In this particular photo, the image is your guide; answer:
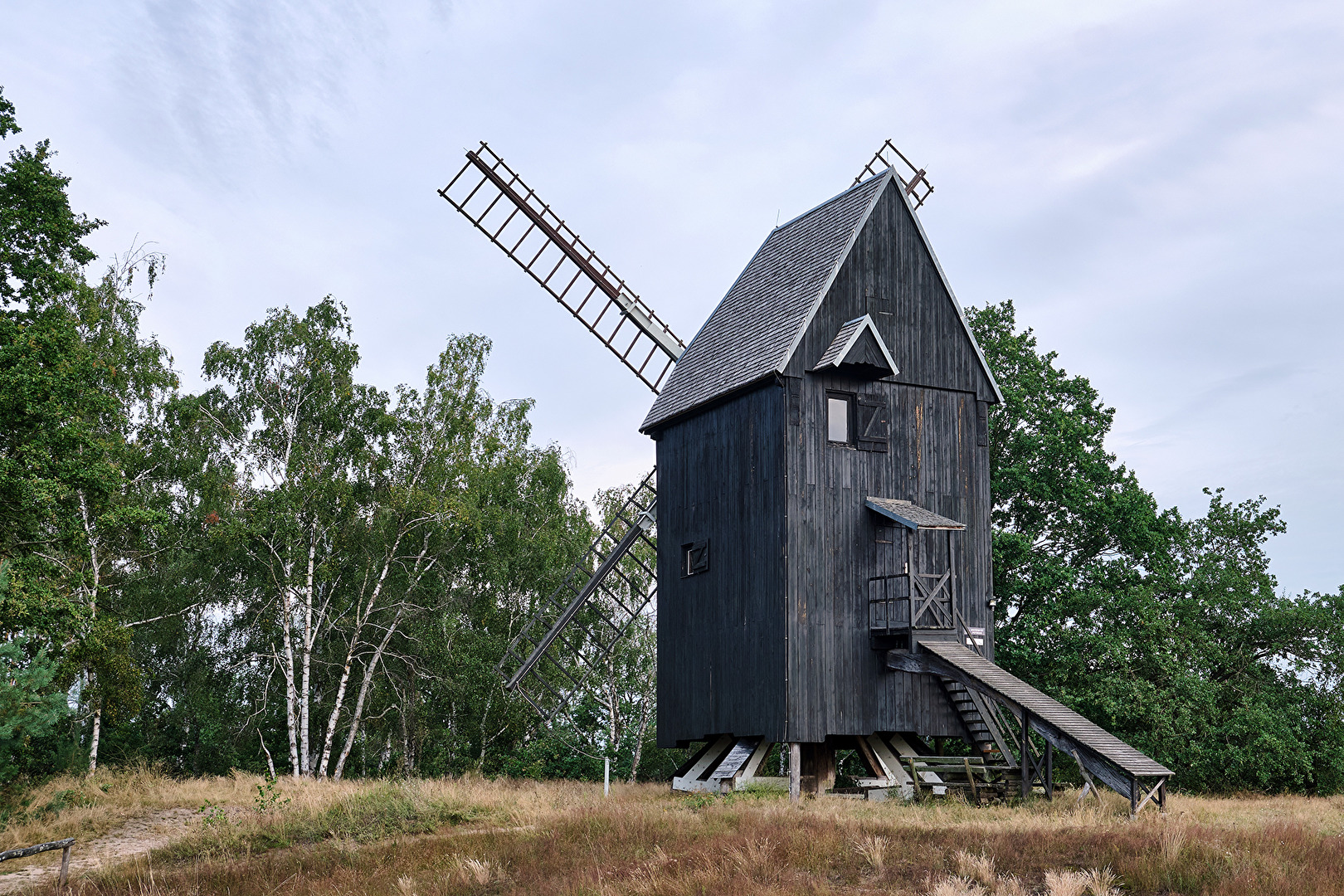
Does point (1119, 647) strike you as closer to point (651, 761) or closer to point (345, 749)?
point (651, 761)

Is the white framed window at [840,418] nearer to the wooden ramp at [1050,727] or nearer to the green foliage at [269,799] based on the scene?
the wooden ramp at [1050,727]

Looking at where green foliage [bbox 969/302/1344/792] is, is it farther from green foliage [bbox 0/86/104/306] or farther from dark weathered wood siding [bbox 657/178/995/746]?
green foliage [bbox 0/86/104/306]

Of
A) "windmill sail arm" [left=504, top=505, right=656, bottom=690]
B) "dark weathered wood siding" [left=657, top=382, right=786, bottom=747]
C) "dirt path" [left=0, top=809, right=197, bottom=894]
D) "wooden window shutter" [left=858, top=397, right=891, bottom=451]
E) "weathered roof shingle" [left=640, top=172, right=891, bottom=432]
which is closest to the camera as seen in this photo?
"dirt path" [left=0, top=809, right=197, bottom=894]

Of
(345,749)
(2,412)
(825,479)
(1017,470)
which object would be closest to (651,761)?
(345,749)

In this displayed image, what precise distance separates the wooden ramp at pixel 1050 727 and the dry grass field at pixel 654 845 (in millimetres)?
553

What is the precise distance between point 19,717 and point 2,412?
7187 millimetres

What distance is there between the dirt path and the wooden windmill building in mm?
10451

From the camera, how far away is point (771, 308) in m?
26.1

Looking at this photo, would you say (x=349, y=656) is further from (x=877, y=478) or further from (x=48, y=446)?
(x=877, y=478)

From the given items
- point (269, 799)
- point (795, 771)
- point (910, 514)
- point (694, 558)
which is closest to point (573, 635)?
point (694, 558)

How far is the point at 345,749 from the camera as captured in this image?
34.4 meters

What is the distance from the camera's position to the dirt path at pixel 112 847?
17.8 metres

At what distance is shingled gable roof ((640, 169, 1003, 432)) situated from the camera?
24.4 m

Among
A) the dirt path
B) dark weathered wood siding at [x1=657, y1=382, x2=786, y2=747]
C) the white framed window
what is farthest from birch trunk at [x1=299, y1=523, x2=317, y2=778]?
the white framed window
